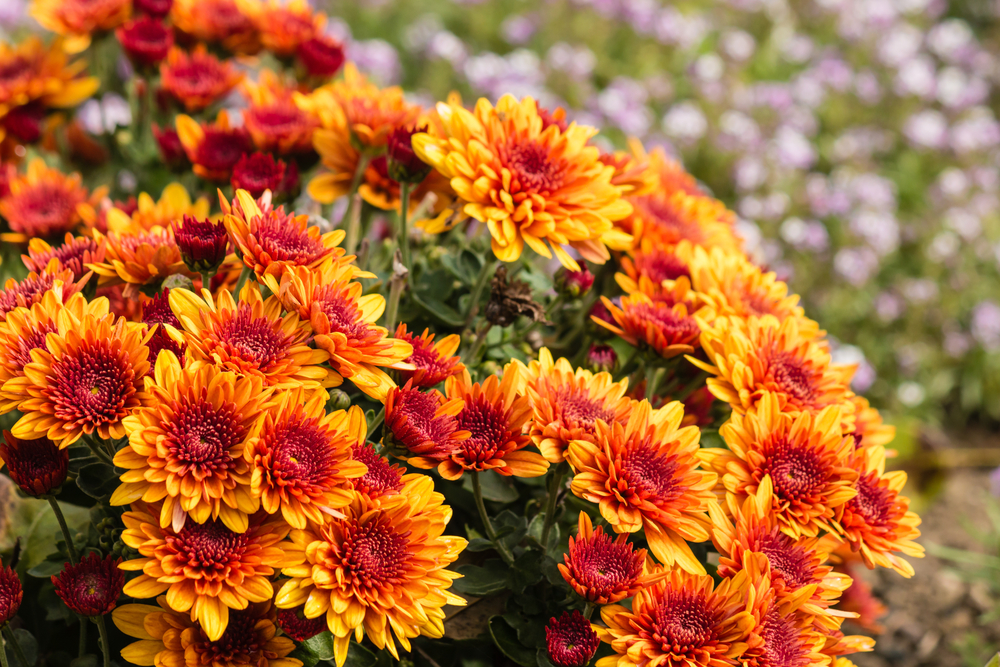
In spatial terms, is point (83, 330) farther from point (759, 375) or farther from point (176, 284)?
point (759, 375)

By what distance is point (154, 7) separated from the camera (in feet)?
6.52

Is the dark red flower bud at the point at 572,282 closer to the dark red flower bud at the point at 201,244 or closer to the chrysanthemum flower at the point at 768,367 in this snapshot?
the chrysanthemum flower at the point at 768,367

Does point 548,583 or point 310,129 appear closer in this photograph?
point 548,583

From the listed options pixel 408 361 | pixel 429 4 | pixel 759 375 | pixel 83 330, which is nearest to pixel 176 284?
pixel 83 330

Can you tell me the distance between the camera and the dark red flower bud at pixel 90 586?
1.09m

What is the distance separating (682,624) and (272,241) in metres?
0.80

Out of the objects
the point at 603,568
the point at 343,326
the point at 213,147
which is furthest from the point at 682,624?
the point at 213,147

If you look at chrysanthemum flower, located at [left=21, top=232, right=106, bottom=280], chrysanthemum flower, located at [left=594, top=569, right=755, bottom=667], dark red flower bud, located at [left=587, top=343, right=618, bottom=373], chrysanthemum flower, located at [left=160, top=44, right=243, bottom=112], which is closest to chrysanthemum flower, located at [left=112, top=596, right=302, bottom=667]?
chrysanthemum flower, located at [left=594, top=569, right=755, bottom=667]

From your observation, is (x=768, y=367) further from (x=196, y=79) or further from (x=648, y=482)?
(x=196, y=79)

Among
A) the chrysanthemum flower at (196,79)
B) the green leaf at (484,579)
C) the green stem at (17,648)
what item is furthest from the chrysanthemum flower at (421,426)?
the chrysanthemum flower at (196,79)

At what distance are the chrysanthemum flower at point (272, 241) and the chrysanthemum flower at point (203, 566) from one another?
1.05 feet

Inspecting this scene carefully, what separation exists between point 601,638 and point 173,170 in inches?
56.4

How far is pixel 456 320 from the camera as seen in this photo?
1559mm

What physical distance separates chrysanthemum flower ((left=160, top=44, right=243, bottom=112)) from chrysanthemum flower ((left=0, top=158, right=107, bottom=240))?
323mm
